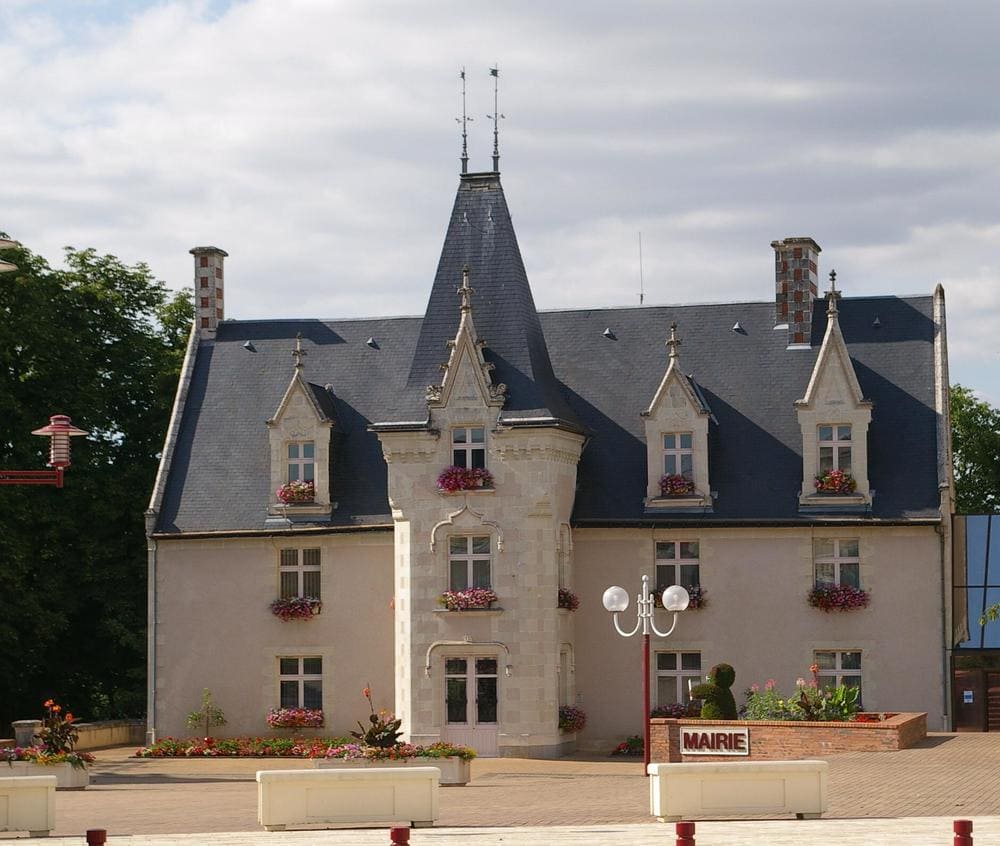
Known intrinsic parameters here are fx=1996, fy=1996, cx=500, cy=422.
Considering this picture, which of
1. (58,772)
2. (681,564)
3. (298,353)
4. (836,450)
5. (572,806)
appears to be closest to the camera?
(572,806)

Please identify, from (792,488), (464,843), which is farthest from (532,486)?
(464,843)

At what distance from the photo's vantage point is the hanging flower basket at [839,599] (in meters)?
41.7

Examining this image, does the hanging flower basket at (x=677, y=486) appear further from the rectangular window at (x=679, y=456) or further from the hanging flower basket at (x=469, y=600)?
the hanging flower basket at (x=469, y=600)

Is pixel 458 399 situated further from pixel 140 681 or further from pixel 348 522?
pixel 140 681

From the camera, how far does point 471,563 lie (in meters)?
42.2

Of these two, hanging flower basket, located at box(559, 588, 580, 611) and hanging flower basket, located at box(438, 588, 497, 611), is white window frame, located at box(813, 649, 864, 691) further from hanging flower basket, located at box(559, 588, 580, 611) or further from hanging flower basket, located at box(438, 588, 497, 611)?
hanging flower basket, located at box(438, 588, 497, 611)

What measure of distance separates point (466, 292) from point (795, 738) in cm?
1277

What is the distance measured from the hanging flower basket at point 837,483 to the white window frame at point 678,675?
4.43m

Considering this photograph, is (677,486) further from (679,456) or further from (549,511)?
(549,511)

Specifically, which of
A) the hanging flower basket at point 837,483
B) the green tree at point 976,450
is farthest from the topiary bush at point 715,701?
the green tree at point 976,450

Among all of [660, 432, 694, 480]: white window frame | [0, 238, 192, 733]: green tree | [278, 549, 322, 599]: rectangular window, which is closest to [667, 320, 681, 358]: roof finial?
[660, 432, 694, 480]: white window frame

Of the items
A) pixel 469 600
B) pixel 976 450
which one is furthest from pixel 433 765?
pixel 976 450

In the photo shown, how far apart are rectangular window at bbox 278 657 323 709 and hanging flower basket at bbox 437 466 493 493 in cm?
568

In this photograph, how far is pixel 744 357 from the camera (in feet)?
147
